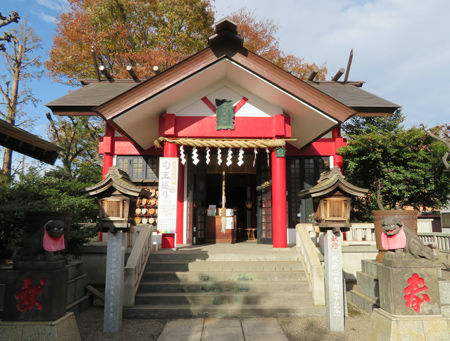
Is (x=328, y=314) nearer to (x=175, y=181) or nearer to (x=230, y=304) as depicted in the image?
(x=230, y=304)

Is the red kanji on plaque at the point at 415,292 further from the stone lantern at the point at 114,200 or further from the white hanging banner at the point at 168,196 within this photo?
the white hanging banner at the point at 168,196

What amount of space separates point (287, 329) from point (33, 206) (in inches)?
229

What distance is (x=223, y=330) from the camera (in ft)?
16.9

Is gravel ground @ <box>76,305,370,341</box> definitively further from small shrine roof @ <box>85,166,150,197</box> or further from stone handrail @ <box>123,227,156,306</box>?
small shrine roof @ <box>85,166,150,197</box>

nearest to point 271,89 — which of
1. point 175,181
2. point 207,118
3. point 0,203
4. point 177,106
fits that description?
point 207,118

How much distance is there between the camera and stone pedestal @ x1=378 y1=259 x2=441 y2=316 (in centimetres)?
415

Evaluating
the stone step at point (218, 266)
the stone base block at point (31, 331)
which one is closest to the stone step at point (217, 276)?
the stone step at point (218, 266)

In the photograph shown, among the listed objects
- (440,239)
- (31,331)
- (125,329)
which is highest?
(440,239)

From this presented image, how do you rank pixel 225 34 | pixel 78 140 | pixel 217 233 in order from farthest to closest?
1. pixel 78 140
2. pixel 217 233
3. pixel 225 34

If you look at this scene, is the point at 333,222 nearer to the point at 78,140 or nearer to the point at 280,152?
the point at 280,152

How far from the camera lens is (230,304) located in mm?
6059

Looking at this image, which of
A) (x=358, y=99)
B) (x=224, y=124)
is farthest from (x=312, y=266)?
(x=358, y=99)

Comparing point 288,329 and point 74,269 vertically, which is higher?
point 74,269

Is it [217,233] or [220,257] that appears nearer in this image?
[220,257]
